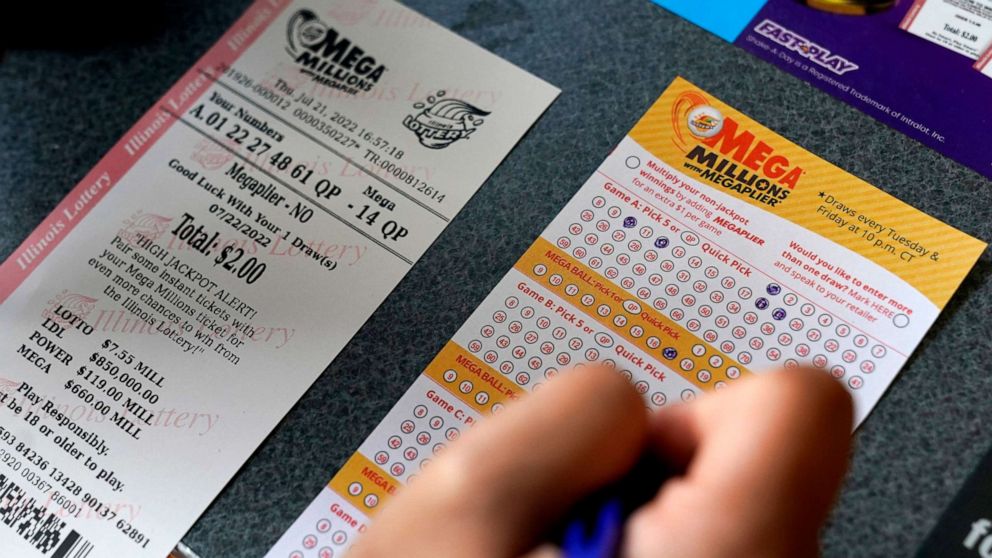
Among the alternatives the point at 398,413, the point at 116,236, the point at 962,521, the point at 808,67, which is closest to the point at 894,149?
the point at 808,67

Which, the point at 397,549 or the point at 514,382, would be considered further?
the point at 514,382

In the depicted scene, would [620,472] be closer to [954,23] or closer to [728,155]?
[728,155]

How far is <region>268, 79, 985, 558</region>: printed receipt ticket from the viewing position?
448 mm

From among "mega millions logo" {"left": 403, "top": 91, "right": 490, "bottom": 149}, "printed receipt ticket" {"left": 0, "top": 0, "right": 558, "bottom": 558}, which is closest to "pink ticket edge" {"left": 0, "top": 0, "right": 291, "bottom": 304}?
"printed receipt ticket" {"left": 0, "top": 0, "right": 558, "bottom": 558}

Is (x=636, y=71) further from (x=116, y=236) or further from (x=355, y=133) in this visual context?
(x=116, y=236)

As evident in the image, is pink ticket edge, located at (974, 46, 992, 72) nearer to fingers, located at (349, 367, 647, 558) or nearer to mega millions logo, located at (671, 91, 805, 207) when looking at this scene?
mega millions logo, located at (671, 91, 805, 207)

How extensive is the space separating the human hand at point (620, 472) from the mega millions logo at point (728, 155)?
0.66 ft

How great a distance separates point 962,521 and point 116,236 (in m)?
0.47

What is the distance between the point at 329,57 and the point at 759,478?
15.0 inches

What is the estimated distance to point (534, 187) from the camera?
51 centimetres

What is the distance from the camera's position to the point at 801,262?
0.47 meters

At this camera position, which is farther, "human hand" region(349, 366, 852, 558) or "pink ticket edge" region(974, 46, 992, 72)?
"pink ticket edge" region(974, 46, 992, 72)

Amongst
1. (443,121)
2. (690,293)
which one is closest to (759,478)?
(690,293)

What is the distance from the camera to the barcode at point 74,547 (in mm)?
451
